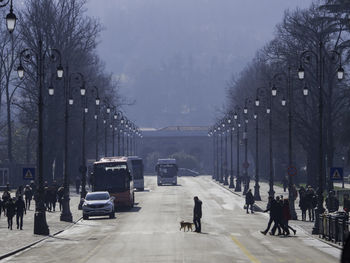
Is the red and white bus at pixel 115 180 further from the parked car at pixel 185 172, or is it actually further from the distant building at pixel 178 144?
the distant building at pixel 178 144

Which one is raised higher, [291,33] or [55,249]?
[291,33]

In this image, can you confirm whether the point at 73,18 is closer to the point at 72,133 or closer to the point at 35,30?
the point at 35,30

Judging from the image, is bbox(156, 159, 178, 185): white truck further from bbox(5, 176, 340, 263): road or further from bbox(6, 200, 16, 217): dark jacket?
bbox(6, 200, 16, 217): dark jacket

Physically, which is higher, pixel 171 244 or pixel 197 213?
pixel 197 213

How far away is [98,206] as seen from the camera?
5078 cm

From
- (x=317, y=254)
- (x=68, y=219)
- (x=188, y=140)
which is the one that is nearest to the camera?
(x=317, y=254)

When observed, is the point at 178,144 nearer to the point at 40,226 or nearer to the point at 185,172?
the point at 185,172

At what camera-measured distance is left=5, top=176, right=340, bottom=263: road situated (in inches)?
1113

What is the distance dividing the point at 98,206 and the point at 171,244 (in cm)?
1801

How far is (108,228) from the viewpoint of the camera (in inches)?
1716

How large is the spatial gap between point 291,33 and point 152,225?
35.6 metres

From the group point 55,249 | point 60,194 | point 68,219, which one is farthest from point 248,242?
point 60,194

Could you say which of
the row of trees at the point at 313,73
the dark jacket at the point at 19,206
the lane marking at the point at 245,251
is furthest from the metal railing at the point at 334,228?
the row of trees at the point at 313,73

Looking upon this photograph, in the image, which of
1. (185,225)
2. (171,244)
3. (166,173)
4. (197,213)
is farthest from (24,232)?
(166,173)
